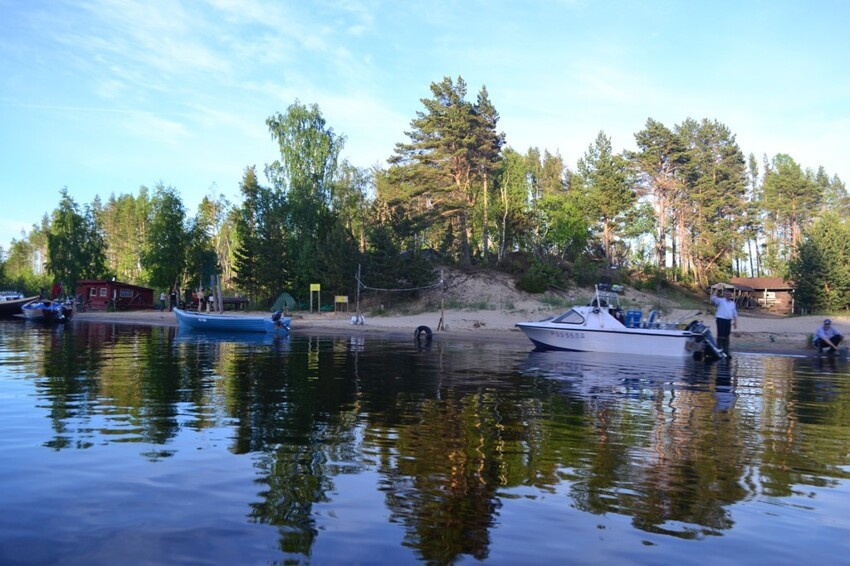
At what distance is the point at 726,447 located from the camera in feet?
26.2

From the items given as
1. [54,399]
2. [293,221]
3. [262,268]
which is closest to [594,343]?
[54,399]

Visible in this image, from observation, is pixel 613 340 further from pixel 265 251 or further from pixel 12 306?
pixel 12 306

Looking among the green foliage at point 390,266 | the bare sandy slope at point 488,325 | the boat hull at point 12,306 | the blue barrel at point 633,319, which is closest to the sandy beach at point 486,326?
the bare sandy slope at point 488,325

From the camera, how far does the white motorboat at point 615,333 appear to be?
20516 millimetres

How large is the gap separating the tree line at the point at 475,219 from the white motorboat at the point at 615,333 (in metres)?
19.9

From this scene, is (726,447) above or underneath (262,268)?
underneath

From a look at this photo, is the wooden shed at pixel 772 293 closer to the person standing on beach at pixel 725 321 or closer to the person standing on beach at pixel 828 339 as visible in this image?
the person standing on beach at pixel 828 339

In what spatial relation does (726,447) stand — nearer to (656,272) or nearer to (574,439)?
(574,439)

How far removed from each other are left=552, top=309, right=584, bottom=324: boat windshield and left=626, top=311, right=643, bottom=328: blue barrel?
1.58 m

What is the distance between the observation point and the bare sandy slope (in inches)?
1152

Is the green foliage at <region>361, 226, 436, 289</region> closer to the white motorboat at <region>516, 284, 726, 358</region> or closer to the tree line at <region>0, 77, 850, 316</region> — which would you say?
Result: the tree line at <region>0, 77, 850, 316</region>

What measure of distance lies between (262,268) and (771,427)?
44.6 metres

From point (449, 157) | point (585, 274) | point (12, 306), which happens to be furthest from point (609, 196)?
point (12, 306)

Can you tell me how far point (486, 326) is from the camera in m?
36.3
